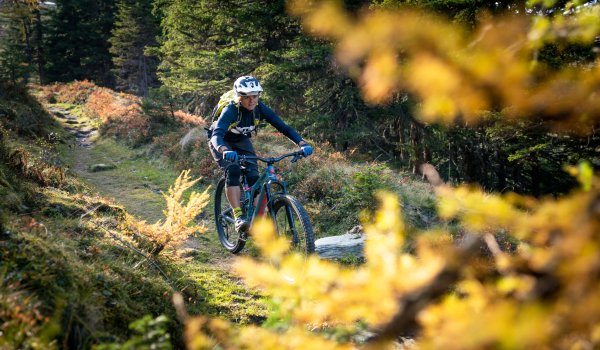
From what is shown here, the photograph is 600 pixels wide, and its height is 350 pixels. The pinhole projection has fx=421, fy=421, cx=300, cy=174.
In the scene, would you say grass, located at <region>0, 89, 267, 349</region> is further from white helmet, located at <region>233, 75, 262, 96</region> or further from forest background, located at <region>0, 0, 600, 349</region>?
white helmet, located at <region>233, 75, 262, 96</region>

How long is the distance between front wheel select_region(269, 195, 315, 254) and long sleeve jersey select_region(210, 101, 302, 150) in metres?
1.16

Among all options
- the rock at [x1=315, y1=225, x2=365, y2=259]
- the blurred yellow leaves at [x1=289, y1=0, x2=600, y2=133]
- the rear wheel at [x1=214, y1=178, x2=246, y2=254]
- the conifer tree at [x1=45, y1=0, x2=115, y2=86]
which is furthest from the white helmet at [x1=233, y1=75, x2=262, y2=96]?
the conifer tree at [x1=45, y1=0, x2=115, y2=86]

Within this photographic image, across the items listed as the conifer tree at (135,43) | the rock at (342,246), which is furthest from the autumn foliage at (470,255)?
the conifer tree at (135,43)

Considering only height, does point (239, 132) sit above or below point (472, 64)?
below

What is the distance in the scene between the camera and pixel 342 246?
726 centimetres

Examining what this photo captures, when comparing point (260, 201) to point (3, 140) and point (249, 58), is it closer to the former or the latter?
point (3, 140)

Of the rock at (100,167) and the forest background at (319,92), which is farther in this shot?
the forest background at (319,92)

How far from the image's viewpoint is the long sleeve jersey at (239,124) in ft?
21.3

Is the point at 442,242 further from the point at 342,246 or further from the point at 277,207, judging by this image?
the point at 277,207

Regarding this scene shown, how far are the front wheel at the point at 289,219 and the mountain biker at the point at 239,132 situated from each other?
0.60 meters

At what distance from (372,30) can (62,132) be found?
20.2 m

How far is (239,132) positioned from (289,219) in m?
1.83

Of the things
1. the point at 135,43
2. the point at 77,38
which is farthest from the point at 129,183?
the point at 77,38

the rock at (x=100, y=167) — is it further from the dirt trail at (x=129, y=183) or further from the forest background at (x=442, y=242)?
the forest background at (x=442, y=242)
